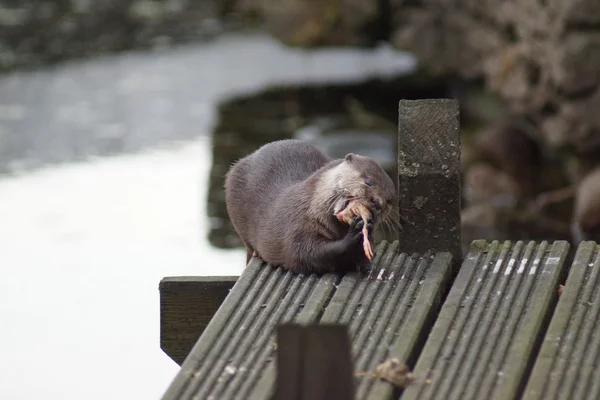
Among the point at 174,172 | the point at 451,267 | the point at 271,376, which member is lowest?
the point at 271,376

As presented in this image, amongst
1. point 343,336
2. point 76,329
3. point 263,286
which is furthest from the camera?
point 76,329

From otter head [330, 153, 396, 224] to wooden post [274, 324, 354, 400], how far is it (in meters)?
1.34

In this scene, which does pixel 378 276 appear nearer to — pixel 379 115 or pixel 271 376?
pixel 271 376

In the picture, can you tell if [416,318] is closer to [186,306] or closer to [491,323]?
[491,323]

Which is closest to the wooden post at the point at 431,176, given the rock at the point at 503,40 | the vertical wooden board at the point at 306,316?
the vertical wooden board at the point at 306,316

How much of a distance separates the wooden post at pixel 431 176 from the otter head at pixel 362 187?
0.28ft

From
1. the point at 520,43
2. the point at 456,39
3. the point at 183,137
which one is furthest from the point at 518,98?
the point at 183,137

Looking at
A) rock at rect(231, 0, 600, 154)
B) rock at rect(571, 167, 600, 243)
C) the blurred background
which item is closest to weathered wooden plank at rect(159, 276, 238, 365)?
the blurred background

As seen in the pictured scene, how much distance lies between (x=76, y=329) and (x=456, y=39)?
4381 mm

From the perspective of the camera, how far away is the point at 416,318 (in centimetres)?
279

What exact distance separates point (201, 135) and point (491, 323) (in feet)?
26.9

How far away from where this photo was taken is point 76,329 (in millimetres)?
6500

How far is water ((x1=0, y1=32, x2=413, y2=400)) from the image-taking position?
615 cm

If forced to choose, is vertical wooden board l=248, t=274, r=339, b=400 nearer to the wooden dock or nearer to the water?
the wooden dock
